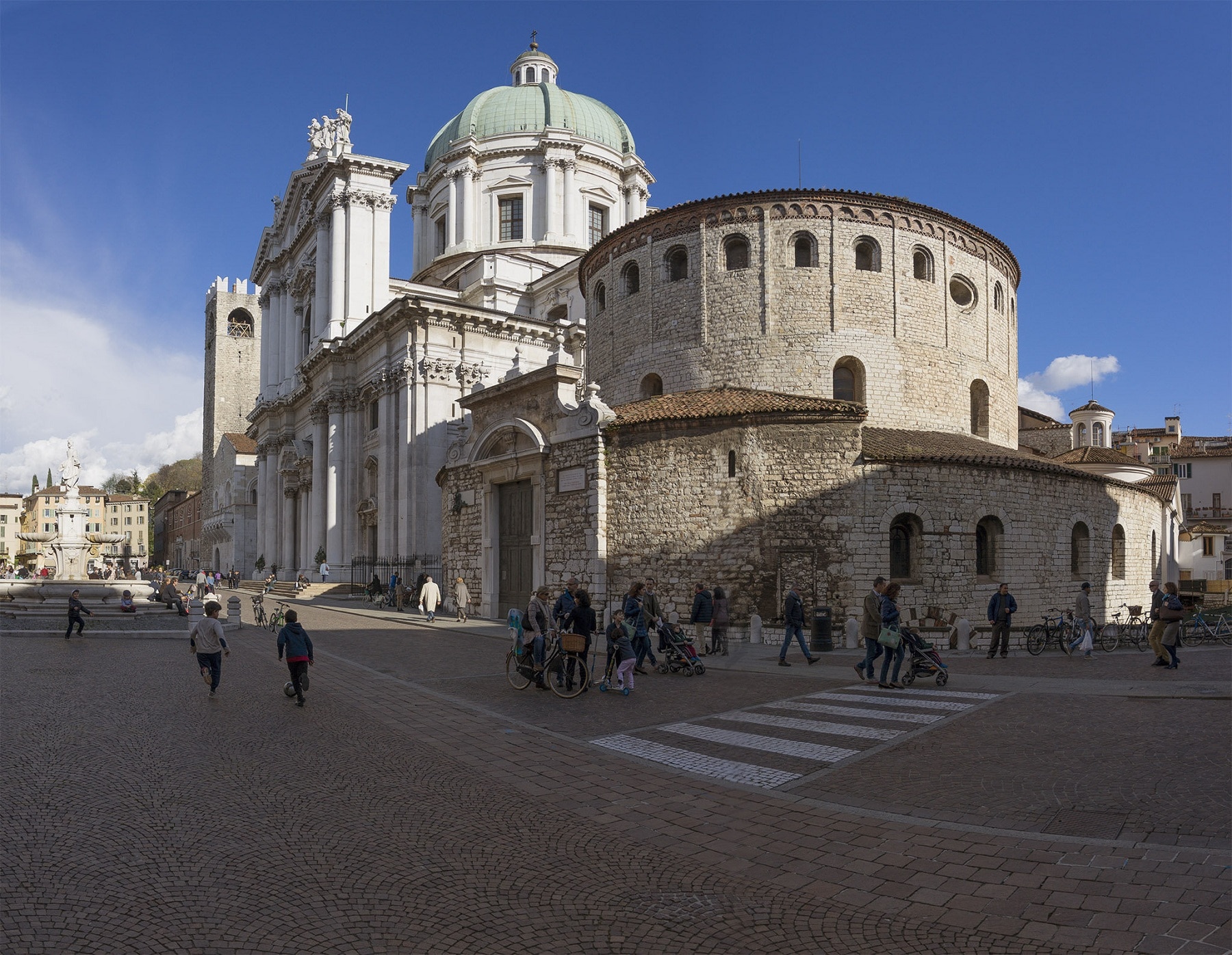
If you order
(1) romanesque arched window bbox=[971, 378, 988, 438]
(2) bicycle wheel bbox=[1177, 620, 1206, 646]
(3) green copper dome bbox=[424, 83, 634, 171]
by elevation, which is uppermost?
(3) green copper dome bbox=[424, 83, 634, 171]

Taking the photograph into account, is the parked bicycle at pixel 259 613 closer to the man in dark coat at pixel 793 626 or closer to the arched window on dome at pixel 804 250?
the man in dark coat at pixel 793 626

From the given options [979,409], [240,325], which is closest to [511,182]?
[979,409]

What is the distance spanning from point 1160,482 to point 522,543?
26.8 meters

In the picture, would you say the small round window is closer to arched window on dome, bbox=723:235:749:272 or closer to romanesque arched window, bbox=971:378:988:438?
romanesque arched window, bbox=971:378:988:438

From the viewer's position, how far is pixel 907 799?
273 inches

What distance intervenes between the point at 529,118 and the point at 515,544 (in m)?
35.7

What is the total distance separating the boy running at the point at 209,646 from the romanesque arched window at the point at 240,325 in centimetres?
8250

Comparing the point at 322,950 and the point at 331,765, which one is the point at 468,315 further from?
the point at 322,950

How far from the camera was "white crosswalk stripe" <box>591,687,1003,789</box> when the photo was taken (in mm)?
8078

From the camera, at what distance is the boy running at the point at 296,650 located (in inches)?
436

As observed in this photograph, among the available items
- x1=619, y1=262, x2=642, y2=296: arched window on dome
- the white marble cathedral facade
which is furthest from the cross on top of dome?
x1=619, y1=262, x2=642, y2=296: arched window on dome

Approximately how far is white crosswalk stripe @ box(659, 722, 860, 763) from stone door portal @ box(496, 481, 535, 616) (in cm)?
1488

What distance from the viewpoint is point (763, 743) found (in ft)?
29.8

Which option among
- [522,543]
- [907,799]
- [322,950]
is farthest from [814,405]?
[322,950]
